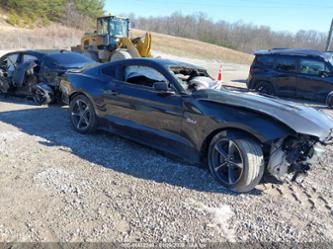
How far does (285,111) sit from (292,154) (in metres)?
0.58

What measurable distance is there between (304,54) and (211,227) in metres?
9.60

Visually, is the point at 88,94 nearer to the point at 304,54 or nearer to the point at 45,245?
the point at 45,245

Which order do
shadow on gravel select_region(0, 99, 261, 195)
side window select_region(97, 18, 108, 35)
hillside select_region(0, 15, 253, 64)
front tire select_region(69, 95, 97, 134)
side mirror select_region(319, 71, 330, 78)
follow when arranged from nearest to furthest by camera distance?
shadow on gravel select_region(0, 99, 261, 195), front tire select_region(69, 95, 97, 134), side mirror select_region(319, 71, 330, 78), side window select_region(97, 18, 108, 35), hillside select_region(0, 15, 253, 64)

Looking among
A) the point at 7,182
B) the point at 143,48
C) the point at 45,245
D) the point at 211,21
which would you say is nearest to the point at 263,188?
the point at 45,245

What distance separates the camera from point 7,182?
14.5 feet

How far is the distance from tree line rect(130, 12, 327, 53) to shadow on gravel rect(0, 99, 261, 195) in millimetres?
89477

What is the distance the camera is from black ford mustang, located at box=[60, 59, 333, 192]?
4.13 metres

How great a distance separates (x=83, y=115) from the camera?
21.2 feet

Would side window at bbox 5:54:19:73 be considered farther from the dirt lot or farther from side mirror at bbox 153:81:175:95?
side mirror at bbox 153:81:175:95

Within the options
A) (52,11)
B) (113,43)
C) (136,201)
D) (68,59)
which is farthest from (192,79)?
(52,11)

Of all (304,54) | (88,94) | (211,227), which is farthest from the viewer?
(304,54)

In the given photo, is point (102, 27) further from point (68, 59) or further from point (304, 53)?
point (304, 53)

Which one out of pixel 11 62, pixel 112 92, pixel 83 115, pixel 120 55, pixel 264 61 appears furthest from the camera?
pixel 120 55

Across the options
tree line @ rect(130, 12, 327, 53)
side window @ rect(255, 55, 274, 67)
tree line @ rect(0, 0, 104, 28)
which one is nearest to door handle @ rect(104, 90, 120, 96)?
side window @ rect(255, 55, 274, 67)
